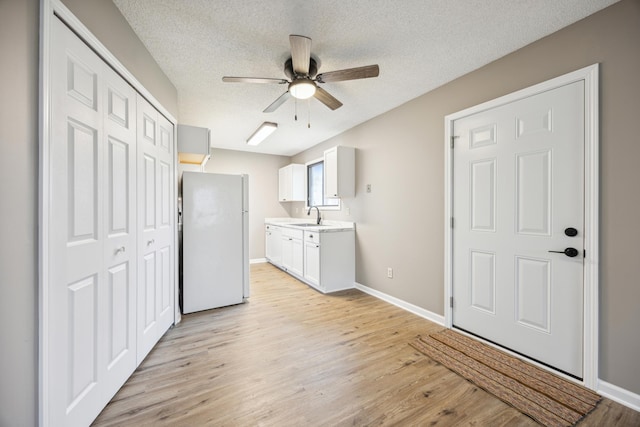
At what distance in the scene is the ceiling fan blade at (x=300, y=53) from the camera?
168 cm

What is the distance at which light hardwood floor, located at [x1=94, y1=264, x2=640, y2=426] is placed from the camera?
1.50 m

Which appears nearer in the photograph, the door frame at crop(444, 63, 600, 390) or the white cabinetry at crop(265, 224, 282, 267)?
the door frame at crop(444, 63, 600, 390)

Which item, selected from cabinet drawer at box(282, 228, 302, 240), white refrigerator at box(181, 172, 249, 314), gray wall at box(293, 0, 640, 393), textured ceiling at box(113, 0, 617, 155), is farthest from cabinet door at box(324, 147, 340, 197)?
white refrigerator at box(181, 172, 249, 314)

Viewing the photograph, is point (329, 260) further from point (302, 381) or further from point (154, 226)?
point (154, 226)

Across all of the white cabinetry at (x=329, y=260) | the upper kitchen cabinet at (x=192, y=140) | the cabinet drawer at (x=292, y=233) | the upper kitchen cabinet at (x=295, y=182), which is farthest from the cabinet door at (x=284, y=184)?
the upper kitchen cabinet at (x=192, y=140)

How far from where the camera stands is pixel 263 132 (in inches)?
163

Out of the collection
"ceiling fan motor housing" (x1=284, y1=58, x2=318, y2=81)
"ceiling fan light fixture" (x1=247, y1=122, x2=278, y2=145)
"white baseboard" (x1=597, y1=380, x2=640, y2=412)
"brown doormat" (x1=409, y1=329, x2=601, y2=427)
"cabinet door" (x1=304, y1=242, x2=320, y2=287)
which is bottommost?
"brown doormat" (x1=409, y1=329, x2=601, y2=427)

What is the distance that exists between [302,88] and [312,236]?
7.23 feet

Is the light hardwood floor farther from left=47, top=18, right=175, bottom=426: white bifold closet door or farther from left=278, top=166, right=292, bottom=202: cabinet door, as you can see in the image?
left=278, top=166, right=292, bottom=202: cabinet door

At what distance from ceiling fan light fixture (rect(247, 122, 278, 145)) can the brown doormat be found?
337 centimetres

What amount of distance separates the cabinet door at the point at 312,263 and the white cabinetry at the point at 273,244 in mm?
1081

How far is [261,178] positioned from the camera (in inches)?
233

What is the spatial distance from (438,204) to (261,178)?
420 cm

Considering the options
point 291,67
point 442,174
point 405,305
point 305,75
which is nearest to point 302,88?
point 305,75
